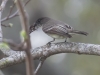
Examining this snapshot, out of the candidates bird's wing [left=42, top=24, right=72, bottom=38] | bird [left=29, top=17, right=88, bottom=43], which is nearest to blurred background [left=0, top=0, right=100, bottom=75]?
bird [left=29, top=17, right=88, bottom=43]

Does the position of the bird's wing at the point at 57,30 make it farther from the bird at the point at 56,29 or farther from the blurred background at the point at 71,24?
the blurred background at the point at 71,24

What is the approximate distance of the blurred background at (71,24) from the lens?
6328 millimetres

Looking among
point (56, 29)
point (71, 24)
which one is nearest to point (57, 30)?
point (56, 29)

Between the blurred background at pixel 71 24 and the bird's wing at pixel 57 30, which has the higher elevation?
the bird's wing at pixel 57 30

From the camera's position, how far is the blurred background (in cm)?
633

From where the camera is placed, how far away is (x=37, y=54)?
9.52 ft

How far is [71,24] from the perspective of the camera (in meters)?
7.86

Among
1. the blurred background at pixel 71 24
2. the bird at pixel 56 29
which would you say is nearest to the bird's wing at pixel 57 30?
the bird at pixel 56 29

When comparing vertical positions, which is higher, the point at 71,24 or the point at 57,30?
the point at 57,30

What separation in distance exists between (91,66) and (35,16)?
1.84 metres

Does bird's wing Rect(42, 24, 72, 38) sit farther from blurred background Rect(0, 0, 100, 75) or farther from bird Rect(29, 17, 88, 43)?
blurred background Rect(0, 0, 100, 75)

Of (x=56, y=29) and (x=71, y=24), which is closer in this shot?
(x=56, y=29)

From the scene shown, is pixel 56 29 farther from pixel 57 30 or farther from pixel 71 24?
pixel 71 24

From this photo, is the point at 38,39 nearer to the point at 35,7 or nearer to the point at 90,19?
the point at 35,7
